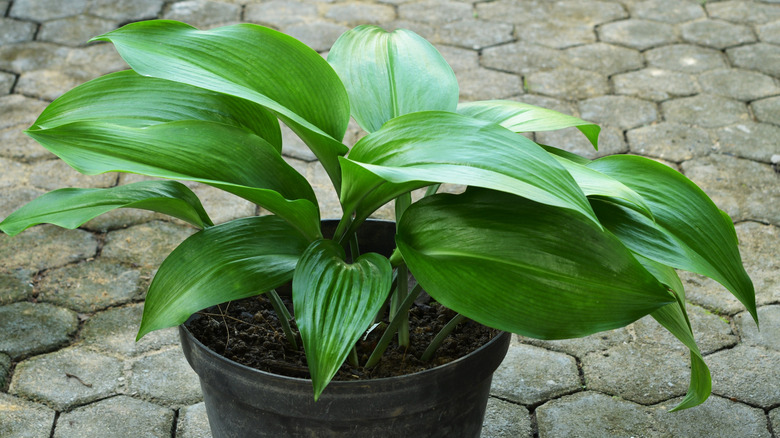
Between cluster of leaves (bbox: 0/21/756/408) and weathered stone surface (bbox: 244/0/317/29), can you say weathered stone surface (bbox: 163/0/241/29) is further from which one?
cluster of leaves (bbox: 0/21/756/408)

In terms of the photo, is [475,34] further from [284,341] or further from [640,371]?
[284,341]

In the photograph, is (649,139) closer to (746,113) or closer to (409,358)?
(746,113)

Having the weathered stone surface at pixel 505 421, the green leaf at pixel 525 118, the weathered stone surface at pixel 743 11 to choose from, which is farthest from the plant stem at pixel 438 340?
the weathered stone surface at pixel 743 11

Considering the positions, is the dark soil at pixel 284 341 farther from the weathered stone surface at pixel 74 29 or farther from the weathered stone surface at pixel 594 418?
the weathered stone surface at pixel 74 29

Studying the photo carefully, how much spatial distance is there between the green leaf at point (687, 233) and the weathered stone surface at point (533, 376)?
0.55 m

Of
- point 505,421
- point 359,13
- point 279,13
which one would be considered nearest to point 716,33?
point 359,13

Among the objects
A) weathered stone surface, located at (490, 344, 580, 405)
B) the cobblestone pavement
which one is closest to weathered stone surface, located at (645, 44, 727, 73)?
the cobblestone pavement

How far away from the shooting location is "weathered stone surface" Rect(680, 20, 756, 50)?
2.52 meters

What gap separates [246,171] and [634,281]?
14.5 inches

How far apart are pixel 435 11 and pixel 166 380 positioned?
5.62 ft

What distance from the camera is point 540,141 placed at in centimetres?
204

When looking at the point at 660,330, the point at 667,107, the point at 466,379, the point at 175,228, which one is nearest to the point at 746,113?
the point at 667,107

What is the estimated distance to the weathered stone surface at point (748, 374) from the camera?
1.31 m

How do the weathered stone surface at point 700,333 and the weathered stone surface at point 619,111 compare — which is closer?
the weathered stone surface at point 700,333
